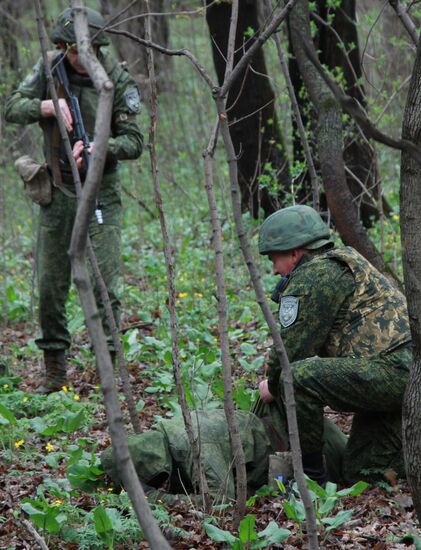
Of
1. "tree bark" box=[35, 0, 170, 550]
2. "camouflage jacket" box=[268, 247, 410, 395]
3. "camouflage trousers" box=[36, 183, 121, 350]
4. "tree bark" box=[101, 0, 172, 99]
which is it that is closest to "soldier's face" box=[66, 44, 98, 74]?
"camouflage trousers" box=[36, 183, 121, 350]

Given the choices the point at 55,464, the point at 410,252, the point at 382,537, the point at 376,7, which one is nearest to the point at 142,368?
the point at 55,464

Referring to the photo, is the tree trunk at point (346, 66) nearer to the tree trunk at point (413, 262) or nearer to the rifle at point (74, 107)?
the rifle at point (74, 107)

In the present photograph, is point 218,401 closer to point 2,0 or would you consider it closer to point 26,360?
point 26,360

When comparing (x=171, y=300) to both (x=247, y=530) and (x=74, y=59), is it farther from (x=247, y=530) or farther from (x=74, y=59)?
(x=74, y=59)

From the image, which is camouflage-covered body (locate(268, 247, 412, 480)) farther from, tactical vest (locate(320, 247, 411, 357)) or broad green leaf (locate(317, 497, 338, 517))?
broad green leaf (locate(317, 497, 338, 517))

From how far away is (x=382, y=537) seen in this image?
3240 millimetres

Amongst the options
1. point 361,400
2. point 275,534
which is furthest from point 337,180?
point 275,534

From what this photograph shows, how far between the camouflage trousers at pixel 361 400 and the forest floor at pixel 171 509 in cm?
14

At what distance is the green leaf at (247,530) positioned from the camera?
2.91 metres

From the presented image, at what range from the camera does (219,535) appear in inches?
116

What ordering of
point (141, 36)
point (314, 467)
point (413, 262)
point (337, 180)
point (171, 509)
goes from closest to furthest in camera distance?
point (413, 262) → point (171, 509) → point (314, 467) → point (337, 180) → point (141, 36)

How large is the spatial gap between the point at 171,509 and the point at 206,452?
327 millimetres

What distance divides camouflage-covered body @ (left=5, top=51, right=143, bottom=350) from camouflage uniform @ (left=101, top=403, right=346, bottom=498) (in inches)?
68.3

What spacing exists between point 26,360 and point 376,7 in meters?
10.4
